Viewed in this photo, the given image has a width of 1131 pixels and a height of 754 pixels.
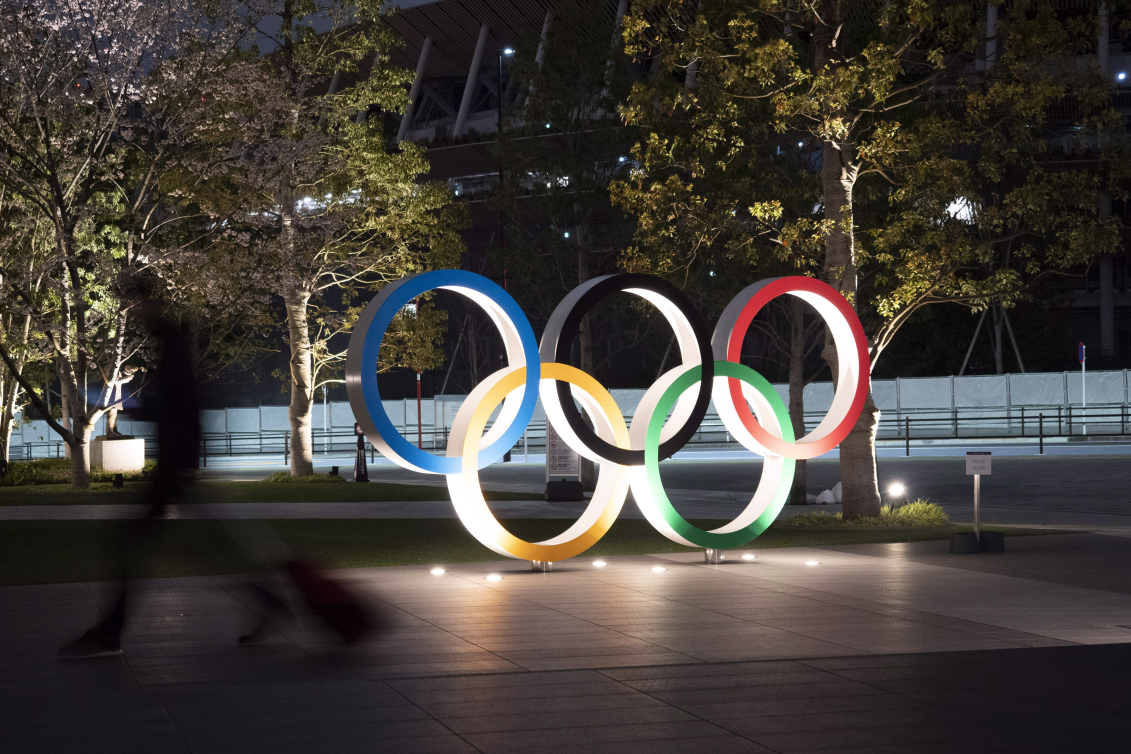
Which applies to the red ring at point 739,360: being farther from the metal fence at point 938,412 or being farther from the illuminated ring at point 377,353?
the metal fence at point 938,412

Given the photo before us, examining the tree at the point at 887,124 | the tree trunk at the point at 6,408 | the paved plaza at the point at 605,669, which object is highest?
the tree at the point at 887,124

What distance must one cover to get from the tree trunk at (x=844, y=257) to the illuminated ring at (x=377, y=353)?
557 cm

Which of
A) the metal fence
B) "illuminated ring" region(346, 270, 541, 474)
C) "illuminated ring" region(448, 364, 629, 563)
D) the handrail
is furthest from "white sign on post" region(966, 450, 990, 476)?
the metal fence

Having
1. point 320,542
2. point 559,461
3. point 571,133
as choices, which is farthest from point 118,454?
point 320,542

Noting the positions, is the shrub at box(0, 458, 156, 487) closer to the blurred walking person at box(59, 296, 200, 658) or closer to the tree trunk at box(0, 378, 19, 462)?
the tree trunk at box(0, 378, 19, 462)

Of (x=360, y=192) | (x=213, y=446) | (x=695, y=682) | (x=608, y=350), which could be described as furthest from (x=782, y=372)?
(x=695, y=682)

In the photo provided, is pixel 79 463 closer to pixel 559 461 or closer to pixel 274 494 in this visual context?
pixel 274 494

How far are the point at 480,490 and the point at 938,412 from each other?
3233 centimetres

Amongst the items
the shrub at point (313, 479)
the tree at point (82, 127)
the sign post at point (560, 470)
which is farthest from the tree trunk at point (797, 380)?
the tree at point (82, 127)

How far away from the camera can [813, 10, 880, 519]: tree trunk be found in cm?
1565

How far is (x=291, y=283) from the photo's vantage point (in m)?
25.5

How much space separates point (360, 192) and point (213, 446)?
22.3m

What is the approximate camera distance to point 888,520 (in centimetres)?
1562

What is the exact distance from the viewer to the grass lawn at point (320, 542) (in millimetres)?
11648
